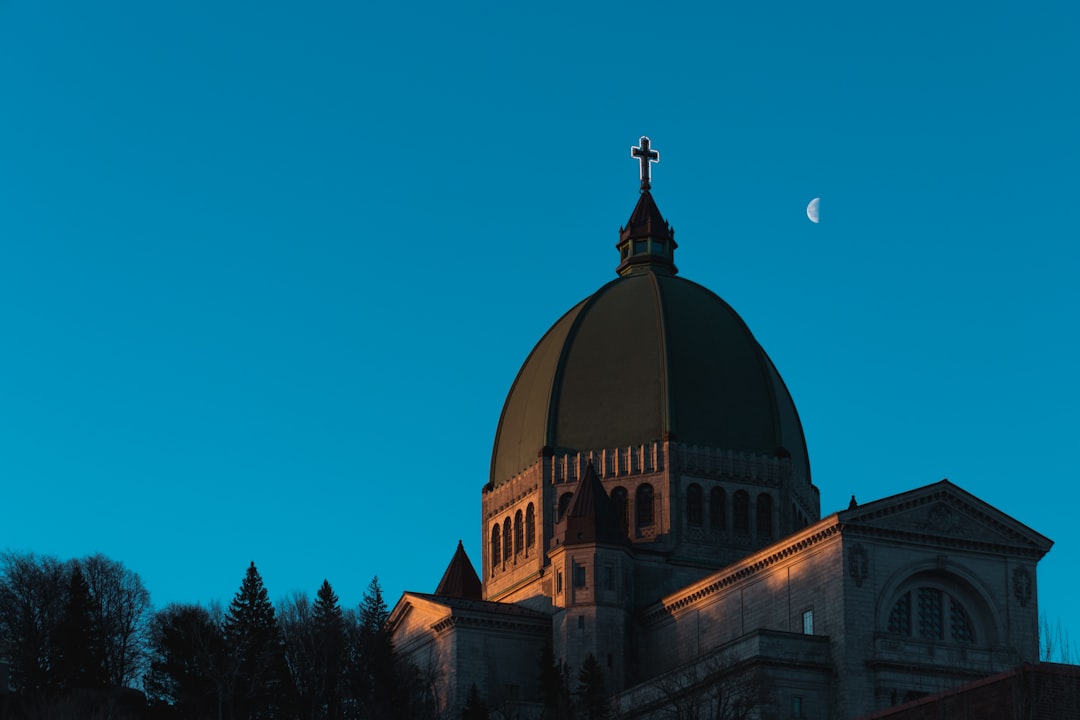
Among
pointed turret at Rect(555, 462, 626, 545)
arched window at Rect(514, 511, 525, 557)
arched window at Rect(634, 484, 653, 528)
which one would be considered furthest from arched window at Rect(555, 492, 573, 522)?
pointed turret at Rect(555, 462, 626, 545)

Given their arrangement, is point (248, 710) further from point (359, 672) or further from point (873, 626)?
point (873, 626)

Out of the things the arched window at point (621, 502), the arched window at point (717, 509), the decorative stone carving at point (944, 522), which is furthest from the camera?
the arched window at point (717, 509)

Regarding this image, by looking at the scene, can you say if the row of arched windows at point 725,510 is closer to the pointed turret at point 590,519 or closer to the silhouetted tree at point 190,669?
the pointed turret at point 590,519

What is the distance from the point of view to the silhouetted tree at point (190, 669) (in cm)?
8469

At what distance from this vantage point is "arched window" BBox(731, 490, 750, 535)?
104 meters

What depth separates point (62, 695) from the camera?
85562mm

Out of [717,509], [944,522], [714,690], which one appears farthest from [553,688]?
[717,509]

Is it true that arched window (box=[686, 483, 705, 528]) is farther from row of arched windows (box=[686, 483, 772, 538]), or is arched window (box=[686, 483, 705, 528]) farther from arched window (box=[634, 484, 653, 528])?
arched window (box=[634, 484, 653, 528])

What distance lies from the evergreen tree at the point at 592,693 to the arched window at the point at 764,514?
15878 mm

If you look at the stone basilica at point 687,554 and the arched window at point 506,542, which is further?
the arched window at point 506,542

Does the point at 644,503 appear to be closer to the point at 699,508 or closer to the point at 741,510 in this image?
the point at 699,508

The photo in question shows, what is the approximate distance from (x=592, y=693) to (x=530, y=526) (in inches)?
802

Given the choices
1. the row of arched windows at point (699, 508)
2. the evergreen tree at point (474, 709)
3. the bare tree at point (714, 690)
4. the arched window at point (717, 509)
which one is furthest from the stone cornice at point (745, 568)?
the evergreen tree at point (474, 709)

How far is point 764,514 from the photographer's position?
104812mm
